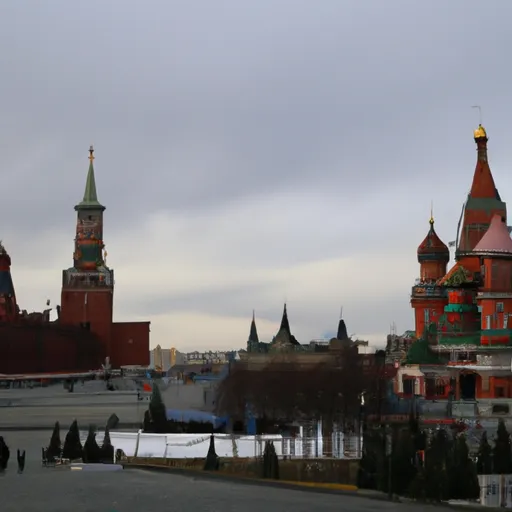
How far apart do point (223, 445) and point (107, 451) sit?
4.08m

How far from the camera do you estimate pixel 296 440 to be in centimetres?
4841

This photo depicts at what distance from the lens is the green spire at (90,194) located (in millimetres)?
157875

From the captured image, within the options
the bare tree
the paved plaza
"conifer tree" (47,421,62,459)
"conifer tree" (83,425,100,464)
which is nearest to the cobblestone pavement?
the paved plaza

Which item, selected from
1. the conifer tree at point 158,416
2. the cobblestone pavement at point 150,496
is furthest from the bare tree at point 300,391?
the cobblestone pavement at point 150,496

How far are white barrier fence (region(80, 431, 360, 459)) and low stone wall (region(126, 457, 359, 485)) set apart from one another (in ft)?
3.76

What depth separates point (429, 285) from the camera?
88.8 metres

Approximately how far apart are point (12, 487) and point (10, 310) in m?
104

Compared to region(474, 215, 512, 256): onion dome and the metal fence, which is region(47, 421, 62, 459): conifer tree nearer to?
the metal fence

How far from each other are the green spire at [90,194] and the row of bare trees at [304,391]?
101 meters

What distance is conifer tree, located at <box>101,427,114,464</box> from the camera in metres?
49.4

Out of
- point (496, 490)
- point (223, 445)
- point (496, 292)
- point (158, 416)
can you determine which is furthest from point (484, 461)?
point (496, 292)

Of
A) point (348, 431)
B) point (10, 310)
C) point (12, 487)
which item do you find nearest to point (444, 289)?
point (348, 431)

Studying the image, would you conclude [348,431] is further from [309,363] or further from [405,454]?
[405,454]

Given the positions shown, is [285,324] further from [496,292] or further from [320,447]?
[320,447]
